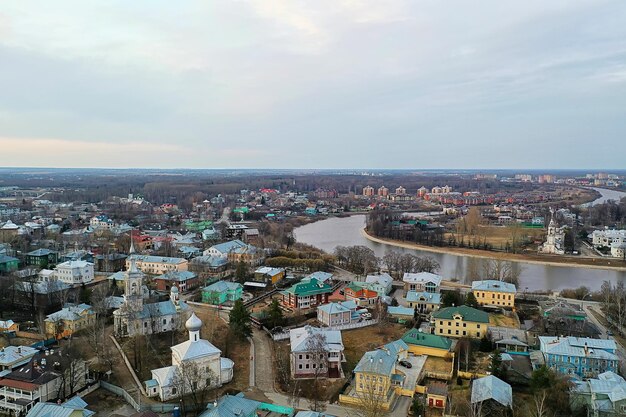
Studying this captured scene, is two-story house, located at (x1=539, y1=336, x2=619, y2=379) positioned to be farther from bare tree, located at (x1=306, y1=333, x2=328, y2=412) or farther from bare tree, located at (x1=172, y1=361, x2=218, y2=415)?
bare tree, located at (x1=172, y1=361, x2=218, y2=415)

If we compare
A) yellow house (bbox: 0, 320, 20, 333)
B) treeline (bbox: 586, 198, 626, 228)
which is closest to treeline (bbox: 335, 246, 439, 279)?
yellow house (bbox: 0, 320, 20, 333)

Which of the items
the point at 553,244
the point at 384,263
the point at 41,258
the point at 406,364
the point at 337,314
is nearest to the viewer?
the point at 406,364

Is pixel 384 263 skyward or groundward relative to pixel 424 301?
groundward

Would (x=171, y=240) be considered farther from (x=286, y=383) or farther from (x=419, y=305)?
(x=286, y=383)

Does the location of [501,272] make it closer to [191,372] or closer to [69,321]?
[191,372]

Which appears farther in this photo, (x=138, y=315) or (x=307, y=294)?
(x=307, y=294)

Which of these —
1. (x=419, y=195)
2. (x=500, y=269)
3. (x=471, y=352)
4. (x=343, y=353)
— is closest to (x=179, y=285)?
(x=343, y=353)

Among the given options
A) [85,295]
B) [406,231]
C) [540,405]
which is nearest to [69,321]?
[85,295]
